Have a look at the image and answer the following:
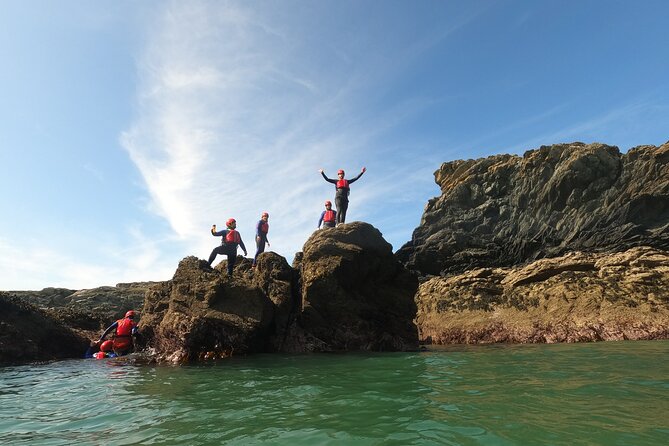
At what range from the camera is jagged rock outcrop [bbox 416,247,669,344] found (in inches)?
687

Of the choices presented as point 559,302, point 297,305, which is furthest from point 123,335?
point 559,302

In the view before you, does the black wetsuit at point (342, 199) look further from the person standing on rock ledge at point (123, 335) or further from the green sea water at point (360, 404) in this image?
the person standing on rock ledge at point (123, 335)

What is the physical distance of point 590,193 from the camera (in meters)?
24.9

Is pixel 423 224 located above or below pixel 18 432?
above

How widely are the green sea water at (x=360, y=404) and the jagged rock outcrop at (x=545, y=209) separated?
50.5ft

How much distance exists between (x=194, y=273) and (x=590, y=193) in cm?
2451

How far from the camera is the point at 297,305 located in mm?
14586

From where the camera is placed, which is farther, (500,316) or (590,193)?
(590,193)

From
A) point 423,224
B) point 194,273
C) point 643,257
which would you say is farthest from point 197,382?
point 423,224

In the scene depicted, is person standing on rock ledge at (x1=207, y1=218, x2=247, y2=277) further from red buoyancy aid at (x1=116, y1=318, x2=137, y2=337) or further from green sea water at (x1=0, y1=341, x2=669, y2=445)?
green sea water at (x1=0, y1=341, x2=669, y2=445)

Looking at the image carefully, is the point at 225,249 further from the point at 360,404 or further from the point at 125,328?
the point at 360,404

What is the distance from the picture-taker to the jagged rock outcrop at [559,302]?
17.4 m

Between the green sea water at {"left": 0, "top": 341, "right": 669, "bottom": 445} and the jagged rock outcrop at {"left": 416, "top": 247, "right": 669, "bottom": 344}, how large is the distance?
8415 millimetres

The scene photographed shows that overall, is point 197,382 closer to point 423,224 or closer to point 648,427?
point 648,427
